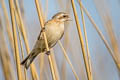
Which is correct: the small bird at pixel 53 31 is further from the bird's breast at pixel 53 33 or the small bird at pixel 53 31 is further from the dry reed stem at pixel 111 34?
the dry reed stem at pixel 111 34

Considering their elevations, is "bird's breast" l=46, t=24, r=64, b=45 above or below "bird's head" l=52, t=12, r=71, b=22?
below

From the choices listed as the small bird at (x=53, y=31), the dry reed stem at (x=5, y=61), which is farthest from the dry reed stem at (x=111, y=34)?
the dry reed stem at (x=5, y=61)

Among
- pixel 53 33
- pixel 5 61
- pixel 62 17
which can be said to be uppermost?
pixel 62 17

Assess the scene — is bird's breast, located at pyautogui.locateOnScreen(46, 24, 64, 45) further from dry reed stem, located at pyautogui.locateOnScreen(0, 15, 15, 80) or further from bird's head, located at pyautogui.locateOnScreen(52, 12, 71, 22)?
dry reed stem, located at pyautogui.locateOnScreen(0, 15, 15, 80)

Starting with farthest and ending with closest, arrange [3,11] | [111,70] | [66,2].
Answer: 1. [111,70]
2. [66,2]
3. [3,11]

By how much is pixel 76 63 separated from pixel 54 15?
0.43 m

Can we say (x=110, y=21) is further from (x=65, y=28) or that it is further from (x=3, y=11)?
(x=3, y=11)

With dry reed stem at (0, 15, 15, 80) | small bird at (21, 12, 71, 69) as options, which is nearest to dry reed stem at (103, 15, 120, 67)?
small bird at (21, 12, 71, 69)

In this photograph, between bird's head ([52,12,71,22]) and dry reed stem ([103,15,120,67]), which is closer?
dry reed stem ([103,15,120,67])

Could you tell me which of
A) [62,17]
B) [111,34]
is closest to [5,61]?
[62,17]

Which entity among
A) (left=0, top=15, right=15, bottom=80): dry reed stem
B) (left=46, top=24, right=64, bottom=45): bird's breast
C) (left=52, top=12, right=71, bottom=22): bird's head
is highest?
(left=52, top=12, right=71, bottom=22): bird's head

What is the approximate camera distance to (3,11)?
1584mm

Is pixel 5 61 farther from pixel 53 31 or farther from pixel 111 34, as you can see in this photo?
pixel 111 34

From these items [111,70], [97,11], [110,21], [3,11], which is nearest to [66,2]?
[97,11]
